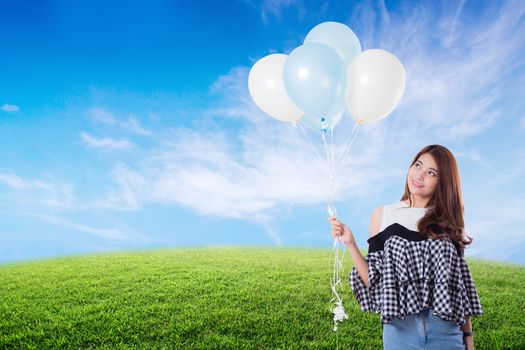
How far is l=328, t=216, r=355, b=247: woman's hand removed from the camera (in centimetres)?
244

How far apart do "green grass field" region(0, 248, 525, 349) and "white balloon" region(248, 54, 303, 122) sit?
88.3 inches

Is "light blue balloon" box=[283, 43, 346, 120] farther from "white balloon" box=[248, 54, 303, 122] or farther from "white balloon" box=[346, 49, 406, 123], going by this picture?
"white balloon" box=[248, 54, 303, 122]

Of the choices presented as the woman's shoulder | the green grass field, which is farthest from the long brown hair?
the green grass field

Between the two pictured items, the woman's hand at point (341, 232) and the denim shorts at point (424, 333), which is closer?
the denim shorts at point (424, 333)

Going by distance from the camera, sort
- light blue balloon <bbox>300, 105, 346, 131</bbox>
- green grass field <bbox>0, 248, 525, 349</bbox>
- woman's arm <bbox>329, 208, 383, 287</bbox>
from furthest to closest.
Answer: green grass field <bbox>0, 248, 525, 349</bbox>
light blue balloon <bbox>300, 105, 346, 131</bbox>
woman's arm <bbox>329, 208, 383, 287</bbox>

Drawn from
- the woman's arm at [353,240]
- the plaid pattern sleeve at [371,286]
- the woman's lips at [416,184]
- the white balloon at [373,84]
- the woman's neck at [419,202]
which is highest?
the white balloon at [373,84]

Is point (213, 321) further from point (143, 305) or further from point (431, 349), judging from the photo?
point (431, 349)

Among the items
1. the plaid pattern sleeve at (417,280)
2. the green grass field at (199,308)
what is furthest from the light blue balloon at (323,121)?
the green grass field at (199,308)

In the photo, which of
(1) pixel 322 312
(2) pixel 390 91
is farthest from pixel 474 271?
(2) pixel 390 91

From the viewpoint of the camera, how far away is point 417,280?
231 centimetres

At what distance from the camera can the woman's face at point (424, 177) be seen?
8.22 ft

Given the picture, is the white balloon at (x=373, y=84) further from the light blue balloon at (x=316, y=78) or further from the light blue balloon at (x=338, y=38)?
the light blue balloon at (x=338, y=38)

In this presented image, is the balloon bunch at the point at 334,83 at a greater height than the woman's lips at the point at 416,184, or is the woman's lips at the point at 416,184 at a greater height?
the balloon bunch at the point at 334,83

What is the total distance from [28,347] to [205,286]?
2.73 m
